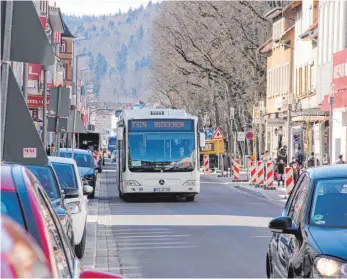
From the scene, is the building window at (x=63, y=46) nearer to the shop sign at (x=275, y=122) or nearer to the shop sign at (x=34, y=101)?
the shop sign at (x=275, y=122)

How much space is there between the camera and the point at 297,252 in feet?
31.3

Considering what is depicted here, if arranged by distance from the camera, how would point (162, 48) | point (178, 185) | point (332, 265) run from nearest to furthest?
point (332, 265), point (178, 185), point (162, 48)

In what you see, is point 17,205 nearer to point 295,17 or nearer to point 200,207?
point 200,207

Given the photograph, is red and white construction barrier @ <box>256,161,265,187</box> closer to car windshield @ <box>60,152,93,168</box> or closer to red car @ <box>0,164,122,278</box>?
car windshield @ <box>60,152,93,168</box>

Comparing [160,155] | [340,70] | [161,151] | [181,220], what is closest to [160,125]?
[161,151]

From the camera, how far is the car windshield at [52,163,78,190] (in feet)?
63.9

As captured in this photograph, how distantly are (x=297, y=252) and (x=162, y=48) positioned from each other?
80406 mm

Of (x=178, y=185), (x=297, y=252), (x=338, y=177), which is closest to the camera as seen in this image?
(x=297, y=252)

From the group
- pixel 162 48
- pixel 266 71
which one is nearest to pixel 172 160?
pixel 266 71

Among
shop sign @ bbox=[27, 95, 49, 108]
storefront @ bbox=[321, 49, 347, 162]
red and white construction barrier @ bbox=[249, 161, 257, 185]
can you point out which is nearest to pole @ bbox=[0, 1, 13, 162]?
shop sign @ bbox=[27, 95, 49, 108]

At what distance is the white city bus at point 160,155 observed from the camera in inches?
1404

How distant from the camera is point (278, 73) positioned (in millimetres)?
78312

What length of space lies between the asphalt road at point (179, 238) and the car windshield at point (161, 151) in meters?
1.14

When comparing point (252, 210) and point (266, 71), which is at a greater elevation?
point (266, 71)
